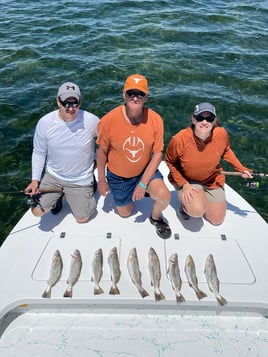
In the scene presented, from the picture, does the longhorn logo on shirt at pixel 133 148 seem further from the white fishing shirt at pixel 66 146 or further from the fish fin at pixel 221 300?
the fish fin at pixel 221 300

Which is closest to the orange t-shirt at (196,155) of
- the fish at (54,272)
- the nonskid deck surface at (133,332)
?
the nonskid deck surface at (133,332)

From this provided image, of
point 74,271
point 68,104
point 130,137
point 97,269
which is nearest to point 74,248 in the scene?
point 74,271

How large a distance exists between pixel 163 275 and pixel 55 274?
1.50m

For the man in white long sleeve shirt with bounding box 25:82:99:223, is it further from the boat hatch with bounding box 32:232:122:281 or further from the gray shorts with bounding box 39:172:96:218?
the boat hatch with bounding box 32:232:122:281

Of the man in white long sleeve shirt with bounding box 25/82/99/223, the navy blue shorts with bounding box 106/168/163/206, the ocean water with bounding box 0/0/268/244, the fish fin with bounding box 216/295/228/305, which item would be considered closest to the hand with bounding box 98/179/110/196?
the navy blue shorts with bounding box 106/168/163/206

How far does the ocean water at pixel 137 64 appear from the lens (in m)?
8.47

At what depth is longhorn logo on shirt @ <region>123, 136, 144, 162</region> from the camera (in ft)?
15.9

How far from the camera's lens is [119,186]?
17.5 ft

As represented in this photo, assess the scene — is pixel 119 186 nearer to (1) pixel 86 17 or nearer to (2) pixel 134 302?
(2) pixel 134 302

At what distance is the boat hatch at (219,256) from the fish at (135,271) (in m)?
0.49

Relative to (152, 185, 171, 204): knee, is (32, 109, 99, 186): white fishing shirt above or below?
above

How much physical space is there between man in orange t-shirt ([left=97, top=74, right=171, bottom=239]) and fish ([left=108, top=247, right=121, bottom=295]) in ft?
2.86

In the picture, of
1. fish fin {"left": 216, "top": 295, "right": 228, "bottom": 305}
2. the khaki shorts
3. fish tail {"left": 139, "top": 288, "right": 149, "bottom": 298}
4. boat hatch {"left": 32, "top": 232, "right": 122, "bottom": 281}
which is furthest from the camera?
the khaki shorts

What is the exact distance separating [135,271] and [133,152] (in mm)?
1751
